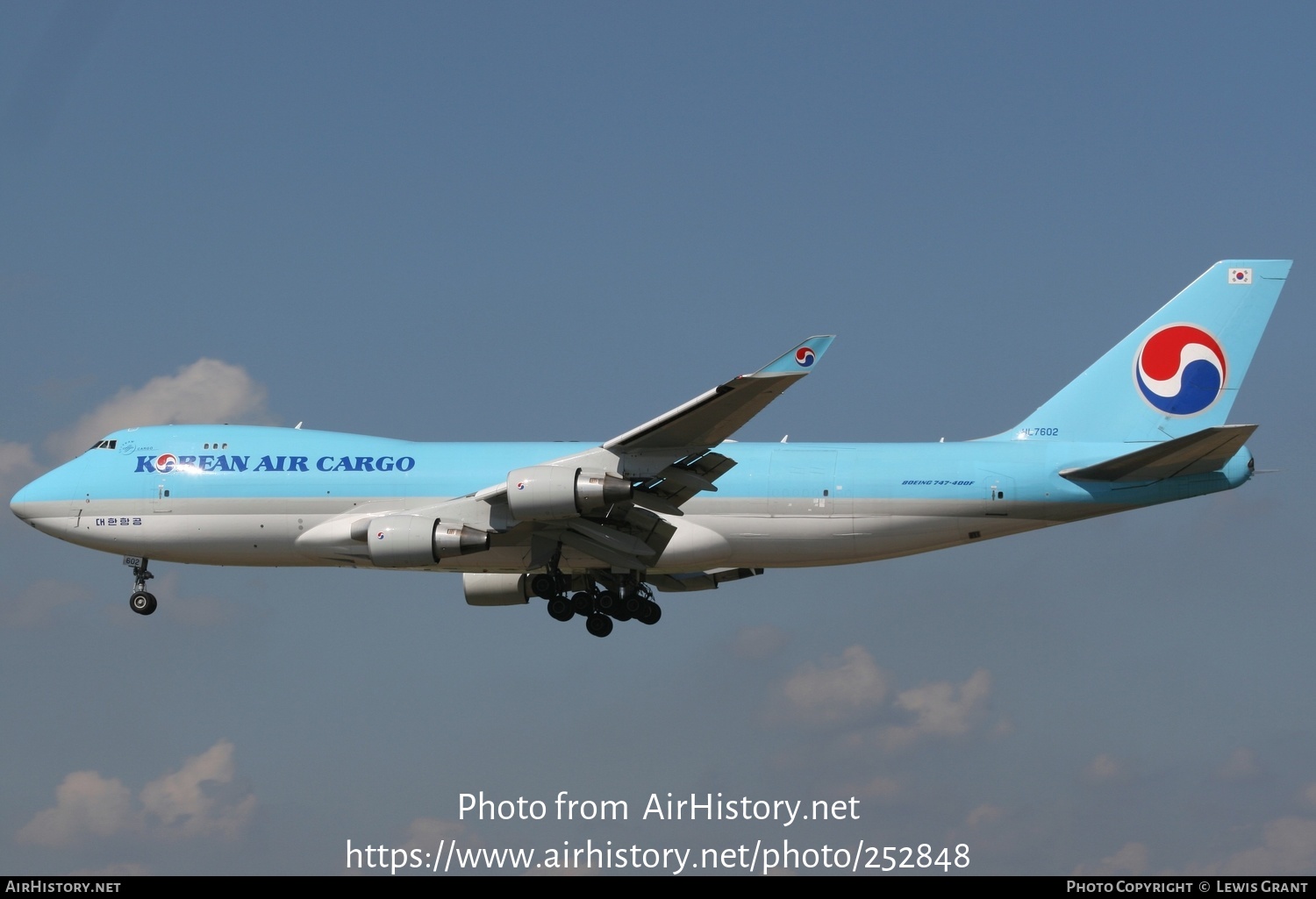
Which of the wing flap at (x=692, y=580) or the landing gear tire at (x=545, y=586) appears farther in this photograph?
the wing flap at (x=692, y=580)

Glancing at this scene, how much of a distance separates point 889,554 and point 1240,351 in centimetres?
995

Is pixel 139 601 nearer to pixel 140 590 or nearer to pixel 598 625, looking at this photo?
pixel 140 590

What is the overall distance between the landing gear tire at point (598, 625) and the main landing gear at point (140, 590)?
11797mm

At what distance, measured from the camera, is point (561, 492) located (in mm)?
30969

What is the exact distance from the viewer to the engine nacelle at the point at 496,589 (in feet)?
129

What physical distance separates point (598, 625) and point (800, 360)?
11596mm

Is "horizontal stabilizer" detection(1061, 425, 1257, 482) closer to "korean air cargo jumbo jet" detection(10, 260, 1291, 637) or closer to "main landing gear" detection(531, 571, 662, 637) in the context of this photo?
"korean air cargo jumbo jet" detection(10, 260, 1291, 637)

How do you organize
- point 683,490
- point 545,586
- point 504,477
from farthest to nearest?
point 504,477 < point 545,586 < point 683,490

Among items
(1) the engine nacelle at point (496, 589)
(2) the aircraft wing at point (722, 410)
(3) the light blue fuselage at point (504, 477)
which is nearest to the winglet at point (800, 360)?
(2) the aircraft wing at point (722, 410)

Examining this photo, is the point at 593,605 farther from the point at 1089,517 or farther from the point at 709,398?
the point at 1089,517

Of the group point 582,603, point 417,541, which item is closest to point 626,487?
point 417,541

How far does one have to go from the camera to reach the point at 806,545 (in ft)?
115

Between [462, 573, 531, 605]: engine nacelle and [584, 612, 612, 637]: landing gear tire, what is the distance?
10.6 feet

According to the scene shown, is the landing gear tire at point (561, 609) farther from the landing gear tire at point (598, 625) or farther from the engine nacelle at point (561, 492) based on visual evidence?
the engine nacelle at point (561, 492)
